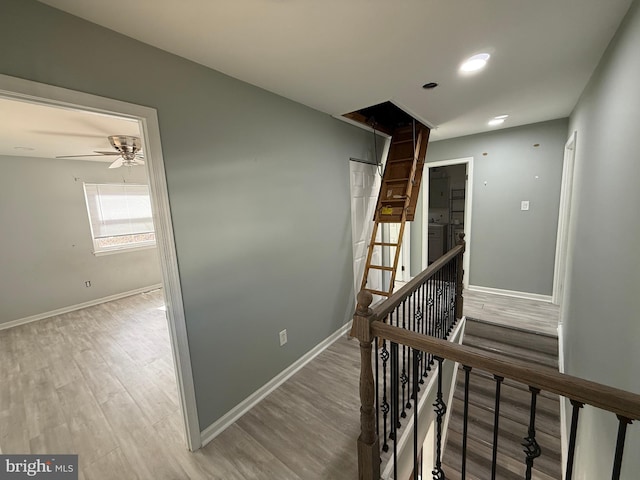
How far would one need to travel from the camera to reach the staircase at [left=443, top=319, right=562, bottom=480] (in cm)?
214

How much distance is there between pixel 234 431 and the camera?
189 cm

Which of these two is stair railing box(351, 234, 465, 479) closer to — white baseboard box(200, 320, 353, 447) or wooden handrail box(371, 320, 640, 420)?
wooden handrail box(371, 320, 640, 420)

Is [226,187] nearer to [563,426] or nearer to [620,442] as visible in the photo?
[620,442]

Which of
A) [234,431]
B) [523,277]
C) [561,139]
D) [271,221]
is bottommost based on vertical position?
[234,431]

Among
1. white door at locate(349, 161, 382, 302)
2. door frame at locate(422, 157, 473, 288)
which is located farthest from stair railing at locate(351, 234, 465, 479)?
door frame at locate(422, 157, 473, 288)

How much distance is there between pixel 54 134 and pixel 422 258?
210 inches

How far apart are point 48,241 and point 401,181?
5.39 metres

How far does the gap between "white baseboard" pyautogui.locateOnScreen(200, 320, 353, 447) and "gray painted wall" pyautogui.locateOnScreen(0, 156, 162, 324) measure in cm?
421

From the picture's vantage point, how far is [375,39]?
1.50 meters

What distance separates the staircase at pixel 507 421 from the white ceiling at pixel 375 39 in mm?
2132

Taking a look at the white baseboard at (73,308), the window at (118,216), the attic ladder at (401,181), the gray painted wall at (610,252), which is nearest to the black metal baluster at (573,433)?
the gray painted wall at (610,252)

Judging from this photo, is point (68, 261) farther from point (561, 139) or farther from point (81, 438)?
point (561, 139)

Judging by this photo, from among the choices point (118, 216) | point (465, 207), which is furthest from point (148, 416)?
point (465, 207)

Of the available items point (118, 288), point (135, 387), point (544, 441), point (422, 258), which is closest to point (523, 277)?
point (422, 258)
